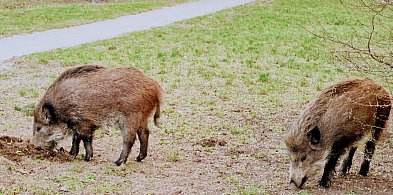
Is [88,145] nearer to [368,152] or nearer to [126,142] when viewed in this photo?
Result: [126,142]

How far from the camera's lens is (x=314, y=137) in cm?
745

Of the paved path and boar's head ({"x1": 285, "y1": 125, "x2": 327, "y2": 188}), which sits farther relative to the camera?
the paved path

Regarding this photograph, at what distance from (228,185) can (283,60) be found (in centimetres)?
976

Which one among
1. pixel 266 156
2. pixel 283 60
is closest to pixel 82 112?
pixel 266 156

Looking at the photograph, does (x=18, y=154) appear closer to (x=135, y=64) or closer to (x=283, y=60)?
(x=135, y=64)

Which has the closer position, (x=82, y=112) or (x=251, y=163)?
(x=82, y=112)

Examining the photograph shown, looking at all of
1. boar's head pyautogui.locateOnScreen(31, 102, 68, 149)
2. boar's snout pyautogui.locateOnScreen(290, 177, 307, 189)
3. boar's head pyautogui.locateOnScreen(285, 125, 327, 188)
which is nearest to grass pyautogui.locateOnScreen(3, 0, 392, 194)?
boar's snout pyautogui.locateOnScreen(290, 177, 307, 189)

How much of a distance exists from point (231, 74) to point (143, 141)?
6785mm

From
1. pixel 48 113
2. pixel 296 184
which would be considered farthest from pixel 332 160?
pixel 48 113

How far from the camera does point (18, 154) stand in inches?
328

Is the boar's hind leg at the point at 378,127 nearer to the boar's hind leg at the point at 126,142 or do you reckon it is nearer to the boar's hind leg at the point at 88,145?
the boar's hind leg at the point at 126,142

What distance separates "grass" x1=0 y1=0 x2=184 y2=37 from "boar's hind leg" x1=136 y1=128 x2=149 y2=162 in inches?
487

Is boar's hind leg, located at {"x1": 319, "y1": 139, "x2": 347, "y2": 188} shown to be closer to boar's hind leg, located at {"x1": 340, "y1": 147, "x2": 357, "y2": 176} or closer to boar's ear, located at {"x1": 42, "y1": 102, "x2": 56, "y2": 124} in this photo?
boar's hind leg, located at {"x1": 340, "y1": 147, "x2": 357, "y2": 176}

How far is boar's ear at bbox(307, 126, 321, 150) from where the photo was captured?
742 centimetres
